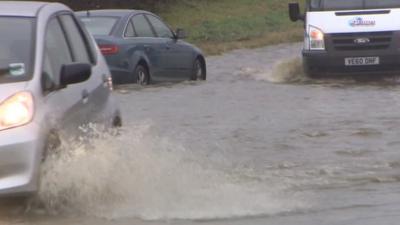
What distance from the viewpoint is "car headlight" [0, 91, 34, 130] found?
6.55m

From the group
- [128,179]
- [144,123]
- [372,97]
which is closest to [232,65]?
[372,97]

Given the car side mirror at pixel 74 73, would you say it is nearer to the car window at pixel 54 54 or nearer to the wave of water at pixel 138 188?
the car window at pixel 54 54

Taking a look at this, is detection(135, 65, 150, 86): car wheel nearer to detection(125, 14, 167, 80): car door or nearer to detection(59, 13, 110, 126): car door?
detection(125, 14, 167, 80): car door

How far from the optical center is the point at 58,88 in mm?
7156

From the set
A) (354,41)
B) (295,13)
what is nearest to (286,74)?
(295,13)

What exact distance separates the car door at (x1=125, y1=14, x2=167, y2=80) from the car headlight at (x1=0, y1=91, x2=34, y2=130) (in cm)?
886

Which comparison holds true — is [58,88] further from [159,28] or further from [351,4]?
[351,4]

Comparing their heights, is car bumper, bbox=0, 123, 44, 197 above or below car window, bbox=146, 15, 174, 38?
above

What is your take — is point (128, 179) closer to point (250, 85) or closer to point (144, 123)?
point (144, 123)

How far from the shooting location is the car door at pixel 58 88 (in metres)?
6.95

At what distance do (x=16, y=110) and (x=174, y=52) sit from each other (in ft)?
33.8

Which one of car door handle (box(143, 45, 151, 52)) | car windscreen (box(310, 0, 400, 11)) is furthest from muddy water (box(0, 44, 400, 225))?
car windscreen (box(310, 0, 400, 11))

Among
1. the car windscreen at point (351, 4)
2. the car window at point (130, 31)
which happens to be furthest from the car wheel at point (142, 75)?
the car windscreen at point (351, 4)

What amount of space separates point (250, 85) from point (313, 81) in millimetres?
1089
